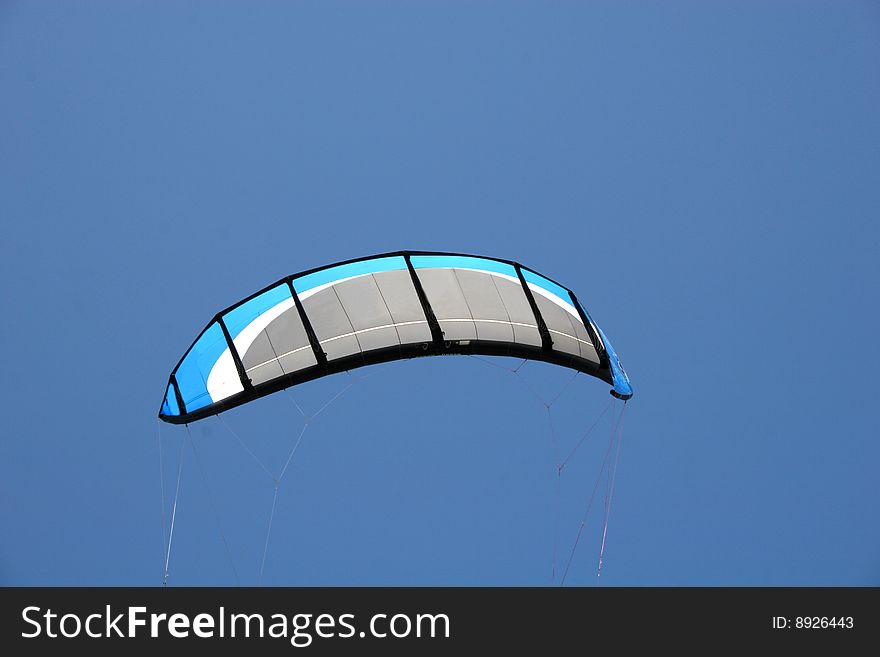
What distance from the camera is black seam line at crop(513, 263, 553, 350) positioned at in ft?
43.7

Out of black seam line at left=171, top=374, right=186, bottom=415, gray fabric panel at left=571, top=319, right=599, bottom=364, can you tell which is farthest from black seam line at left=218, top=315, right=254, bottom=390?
gray fabric panel at left=571, top=319, right=599, bottom=364

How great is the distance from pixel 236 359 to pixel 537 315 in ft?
11.1

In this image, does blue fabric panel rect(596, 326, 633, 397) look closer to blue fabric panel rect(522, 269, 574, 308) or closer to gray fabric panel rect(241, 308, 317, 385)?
blue fabric panel rect(522, 269, 574, 308)

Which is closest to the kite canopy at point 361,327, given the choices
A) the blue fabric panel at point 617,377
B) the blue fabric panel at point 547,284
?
the blue fabric panel at point 547,284

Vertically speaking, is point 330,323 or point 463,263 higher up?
point 463,263

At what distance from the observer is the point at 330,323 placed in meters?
12.9

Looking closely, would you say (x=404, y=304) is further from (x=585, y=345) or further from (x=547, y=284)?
(x=585, y=345)

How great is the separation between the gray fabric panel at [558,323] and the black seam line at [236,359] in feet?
11.2

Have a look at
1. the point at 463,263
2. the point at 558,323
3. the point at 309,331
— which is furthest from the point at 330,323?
the point at 558,323

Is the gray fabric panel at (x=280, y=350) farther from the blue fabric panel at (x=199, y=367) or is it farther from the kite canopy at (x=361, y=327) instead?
the blue fabric panel at (x=199, y=367)

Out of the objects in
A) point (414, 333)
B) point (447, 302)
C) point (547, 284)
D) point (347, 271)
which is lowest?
point (414, 333)

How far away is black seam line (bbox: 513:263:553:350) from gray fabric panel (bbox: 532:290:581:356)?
0.18ft
